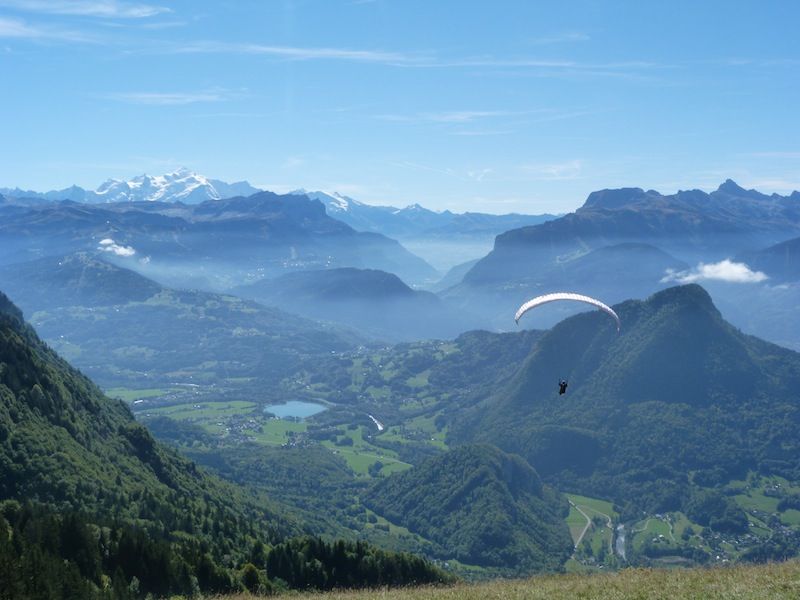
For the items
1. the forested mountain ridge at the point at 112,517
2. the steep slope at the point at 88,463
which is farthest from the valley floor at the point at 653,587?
the steep slope at the point at 88,463

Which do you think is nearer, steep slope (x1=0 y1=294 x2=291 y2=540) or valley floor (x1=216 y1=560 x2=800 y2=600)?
valley floor (x1=216 y1=560 x2=800 y2=600)

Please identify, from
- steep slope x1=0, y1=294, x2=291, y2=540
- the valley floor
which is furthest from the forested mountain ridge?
the valley floor

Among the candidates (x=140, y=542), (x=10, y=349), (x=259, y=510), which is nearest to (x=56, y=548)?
(x=140, y=542)

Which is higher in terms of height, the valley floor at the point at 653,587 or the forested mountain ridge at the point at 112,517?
the valley floor at the point at 653,587

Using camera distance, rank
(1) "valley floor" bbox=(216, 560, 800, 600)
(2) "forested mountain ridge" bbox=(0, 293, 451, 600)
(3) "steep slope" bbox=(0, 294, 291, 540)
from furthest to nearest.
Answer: (3) "steep slope" bbox=(0, 294, 291, 540) < (2) "forested mountain ridge" bbox=(0, 293, 451, 600) < (1) "valley floor" bbox=(216, 560, 800, 600)

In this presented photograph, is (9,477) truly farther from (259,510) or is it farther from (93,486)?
(259,510)

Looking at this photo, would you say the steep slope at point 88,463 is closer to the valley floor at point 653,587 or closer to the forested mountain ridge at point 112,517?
the forested mountain ridge at point 112,517

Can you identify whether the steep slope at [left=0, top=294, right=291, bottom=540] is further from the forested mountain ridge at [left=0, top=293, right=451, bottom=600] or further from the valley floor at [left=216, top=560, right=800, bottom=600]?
Answer: the valley floor at [left=216, top=560, right=800, bottom=600]

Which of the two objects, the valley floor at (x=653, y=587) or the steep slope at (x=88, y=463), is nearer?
the valley floor at (x=653, y=587)

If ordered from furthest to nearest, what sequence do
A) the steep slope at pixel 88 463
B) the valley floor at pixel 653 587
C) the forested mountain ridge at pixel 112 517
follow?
the steep slope at pixel 88 463 → the forested mountain ridge at pixel 112 517 → the valley floor at pixel 653 587
